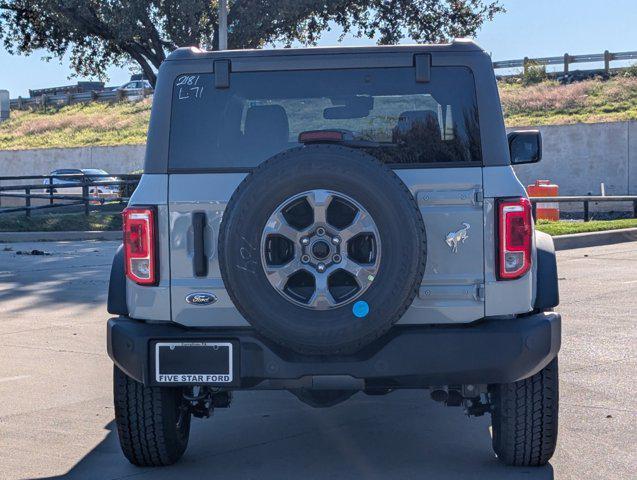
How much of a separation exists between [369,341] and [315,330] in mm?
235

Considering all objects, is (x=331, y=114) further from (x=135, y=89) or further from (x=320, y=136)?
(x=135, y=89)

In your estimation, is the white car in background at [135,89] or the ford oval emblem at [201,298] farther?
the white car in background at [135,89]

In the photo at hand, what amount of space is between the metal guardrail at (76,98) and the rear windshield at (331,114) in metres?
62.3

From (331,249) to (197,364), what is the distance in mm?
814

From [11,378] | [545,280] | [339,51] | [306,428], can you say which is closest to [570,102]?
[11,378]

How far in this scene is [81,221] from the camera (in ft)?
79.6

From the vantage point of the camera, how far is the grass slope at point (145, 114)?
45.5 metres

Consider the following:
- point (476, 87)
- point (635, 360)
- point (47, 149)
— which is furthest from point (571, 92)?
point (476, 87)

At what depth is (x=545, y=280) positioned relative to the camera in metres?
5.34

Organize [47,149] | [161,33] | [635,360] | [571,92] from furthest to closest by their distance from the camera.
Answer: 1. [47,149]
2. [571,92]
3. [161,33]
4. [635,360]

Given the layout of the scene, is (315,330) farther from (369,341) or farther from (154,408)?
(154,408)

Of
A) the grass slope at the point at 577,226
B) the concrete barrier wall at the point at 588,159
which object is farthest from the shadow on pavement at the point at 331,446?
the concrete barrier wall at the point at 588,159

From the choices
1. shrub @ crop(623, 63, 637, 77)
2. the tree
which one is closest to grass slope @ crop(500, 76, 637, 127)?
shrub @ crop(623, 63, 637, 77)

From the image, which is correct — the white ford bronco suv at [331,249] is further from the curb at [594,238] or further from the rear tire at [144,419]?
the curb at [594,238]
